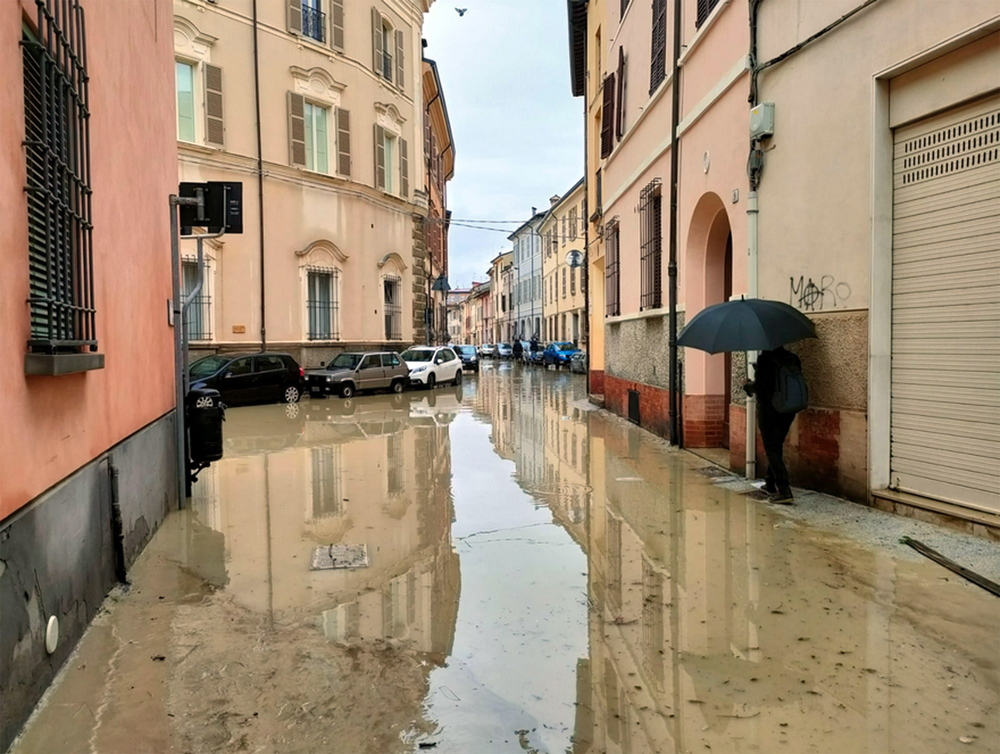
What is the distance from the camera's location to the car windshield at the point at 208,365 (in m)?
18.0

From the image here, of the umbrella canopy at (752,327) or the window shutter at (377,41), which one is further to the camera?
the window shutter at (377,41)

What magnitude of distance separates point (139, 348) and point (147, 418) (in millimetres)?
647

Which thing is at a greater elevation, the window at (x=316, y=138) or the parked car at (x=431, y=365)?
the window at (x=316, y=138)

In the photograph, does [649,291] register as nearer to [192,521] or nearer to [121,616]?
[192,521]

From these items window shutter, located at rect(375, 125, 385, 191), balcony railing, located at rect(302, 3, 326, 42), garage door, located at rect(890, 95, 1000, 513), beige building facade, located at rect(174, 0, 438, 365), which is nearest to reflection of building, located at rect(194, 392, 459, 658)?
garage door, located at rect(890, 95, 1000, 513)

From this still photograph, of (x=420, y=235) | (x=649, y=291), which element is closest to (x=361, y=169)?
(x=420, y=235)

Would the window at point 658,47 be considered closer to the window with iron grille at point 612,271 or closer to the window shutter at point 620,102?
the window shutter at point 620,102

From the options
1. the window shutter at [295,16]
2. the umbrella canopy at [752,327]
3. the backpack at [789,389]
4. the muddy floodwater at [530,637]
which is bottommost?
the muddy floodwater at [530,637]

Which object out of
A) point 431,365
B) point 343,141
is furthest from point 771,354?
point 343,141

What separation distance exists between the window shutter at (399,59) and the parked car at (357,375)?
34.9ft

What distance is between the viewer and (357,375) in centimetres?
2170

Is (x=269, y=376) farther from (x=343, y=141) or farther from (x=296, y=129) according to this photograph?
(x=343, y=141)

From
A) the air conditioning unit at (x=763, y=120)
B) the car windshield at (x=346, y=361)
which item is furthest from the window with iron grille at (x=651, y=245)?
the car windshield at (x=346, y=361)

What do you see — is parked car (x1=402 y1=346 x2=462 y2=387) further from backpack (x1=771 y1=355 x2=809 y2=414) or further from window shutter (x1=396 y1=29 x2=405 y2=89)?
backpack (x1=771 y1=355 x2=809 y2=414)
